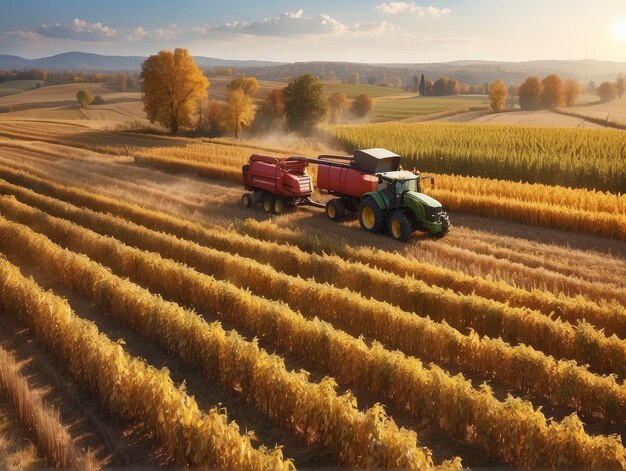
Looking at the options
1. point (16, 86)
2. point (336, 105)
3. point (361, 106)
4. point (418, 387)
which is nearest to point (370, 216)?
point (418, 387)

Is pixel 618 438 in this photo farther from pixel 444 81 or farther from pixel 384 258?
pixel 444 81

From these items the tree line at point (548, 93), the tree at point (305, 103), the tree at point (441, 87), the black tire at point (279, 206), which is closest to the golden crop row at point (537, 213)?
the black tire at point (279, 206)

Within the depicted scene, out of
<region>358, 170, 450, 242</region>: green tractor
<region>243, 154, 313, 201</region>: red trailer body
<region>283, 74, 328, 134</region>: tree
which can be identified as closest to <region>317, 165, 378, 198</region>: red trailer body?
<region>358, 170, 450, 242</region>: green tractor

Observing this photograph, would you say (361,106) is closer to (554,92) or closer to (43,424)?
(554,92)

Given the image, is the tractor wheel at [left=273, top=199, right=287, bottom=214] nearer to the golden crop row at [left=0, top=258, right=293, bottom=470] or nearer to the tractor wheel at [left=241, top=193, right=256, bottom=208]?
the tractor wheel at [left=241, top=193, right=256, bottom=208]

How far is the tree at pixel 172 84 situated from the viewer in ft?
170

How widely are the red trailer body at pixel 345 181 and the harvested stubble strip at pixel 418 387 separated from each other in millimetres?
8274

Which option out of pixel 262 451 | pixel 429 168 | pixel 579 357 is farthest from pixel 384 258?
pixel 429 168

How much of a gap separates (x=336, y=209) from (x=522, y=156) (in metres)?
16.1

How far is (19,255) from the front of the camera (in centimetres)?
1608

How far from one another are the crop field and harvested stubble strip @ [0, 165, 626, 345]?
51 mm

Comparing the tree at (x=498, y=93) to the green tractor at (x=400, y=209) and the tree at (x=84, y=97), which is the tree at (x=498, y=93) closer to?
the tree at (x=84, y=97)

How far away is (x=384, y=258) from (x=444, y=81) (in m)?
155

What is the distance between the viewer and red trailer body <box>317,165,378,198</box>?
19547 mm
